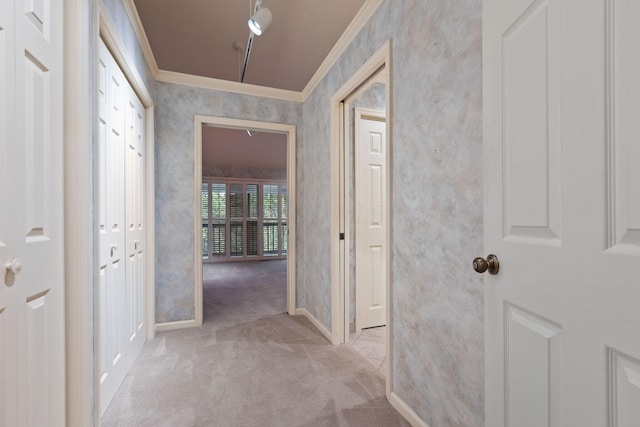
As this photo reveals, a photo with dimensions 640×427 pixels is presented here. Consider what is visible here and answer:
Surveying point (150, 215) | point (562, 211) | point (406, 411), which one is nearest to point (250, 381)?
point (406, 411)

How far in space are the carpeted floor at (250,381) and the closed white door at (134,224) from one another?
0.71 feet

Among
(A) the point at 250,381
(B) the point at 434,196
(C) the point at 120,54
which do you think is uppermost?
(C) the point at 120,54

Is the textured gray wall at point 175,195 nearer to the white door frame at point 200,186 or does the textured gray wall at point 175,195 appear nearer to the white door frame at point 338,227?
the white door frame at point 200,186

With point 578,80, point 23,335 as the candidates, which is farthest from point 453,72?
point 23,335

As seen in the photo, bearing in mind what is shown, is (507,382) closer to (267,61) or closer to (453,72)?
(453,72)

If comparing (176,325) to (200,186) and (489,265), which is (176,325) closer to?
(200,186)

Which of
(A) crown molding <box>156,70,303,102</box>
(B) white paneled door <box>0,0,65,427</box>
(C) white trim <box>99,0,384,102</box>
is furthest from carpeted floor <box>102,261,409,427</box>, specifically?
(A) crown molding <box>156,70,303,102</box>

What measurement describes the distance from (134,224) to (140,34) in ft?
4.64

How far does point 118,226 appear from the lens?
1856mm

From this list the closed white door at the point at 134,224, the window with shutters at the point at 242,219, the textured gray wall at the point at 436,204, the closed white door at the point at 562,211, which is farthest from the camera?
the window with shutters at the point at 242,219

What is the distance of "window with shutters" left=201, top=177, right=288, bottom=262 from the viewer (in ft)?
23.4

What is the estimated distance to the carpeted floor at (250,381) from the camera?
1.59 metres

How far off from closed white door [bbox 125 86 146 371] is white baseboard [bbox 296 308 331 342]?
59.0 inches

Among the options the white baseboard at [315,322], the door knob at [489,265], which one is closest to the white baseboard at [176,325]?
the white baseboard at [315,322]
